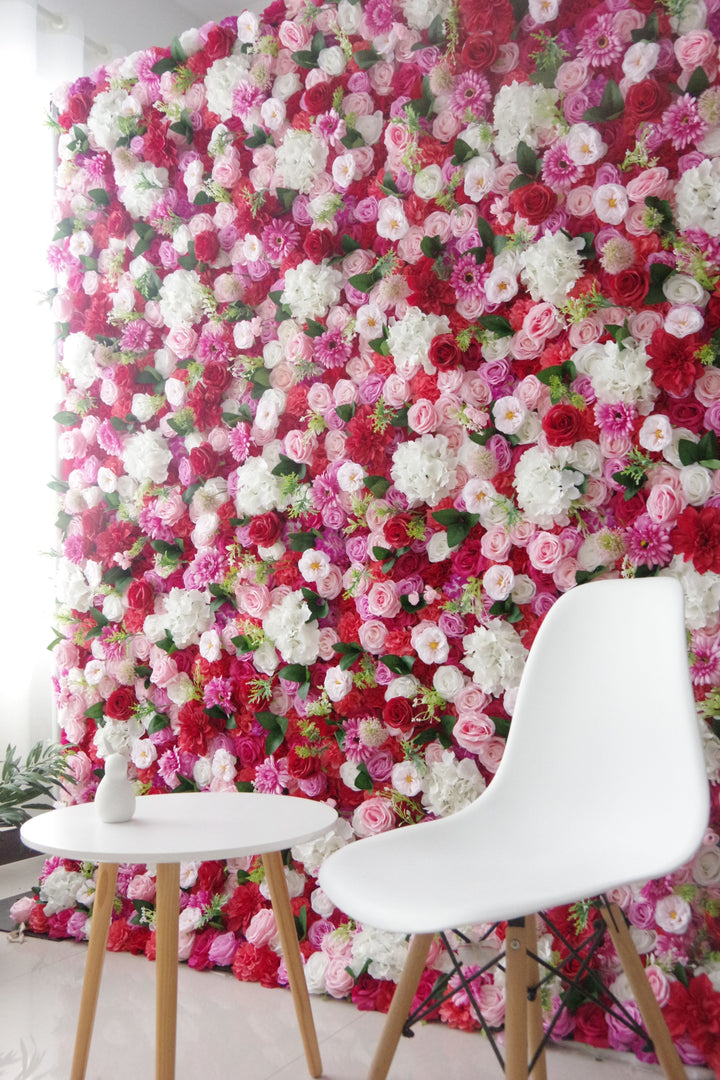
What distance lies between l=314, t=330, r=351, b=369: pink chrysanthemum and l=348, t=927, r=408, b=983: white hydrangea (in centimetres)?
130

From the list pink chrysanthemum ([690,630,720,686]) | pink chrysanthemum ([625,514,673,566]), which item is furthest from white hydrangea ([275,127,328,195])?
pink chrysanthemum ([690,630,720,686])

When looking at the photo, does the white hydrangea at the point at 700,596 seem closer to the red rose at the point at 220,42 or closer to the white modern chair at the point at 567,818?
the white modern chair at the point at 567,818

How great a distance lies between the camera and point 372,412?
2.14 metres

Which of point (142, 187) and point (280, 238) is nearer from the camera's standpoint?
point (280, 238)

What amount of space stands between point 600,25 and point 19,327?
182 cm

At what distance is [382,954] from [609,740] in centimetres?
80

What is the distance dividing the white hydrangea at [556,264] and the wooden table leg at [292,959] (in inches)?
49.6

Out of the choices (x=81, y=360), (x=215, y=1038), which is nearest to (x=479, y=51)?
(x=81, y=360)

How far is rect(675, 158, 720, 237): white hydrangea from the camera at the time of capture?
5.80ft

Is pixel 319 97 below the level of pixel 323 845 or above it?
above

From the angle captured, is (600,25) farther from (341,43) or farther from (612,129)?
(341,43)

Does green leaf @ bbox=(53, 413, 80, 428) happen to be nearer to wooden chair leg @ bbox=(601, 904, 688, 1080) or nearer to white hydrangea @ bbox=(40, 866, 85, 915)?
white hydrangea @ bbox=(40, 866, 85, 915)

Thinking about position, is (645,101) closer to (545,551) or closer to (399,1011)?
(545,551)

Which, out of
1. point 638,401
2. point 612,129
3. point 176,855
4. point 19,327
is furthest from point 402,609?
point 19,327
